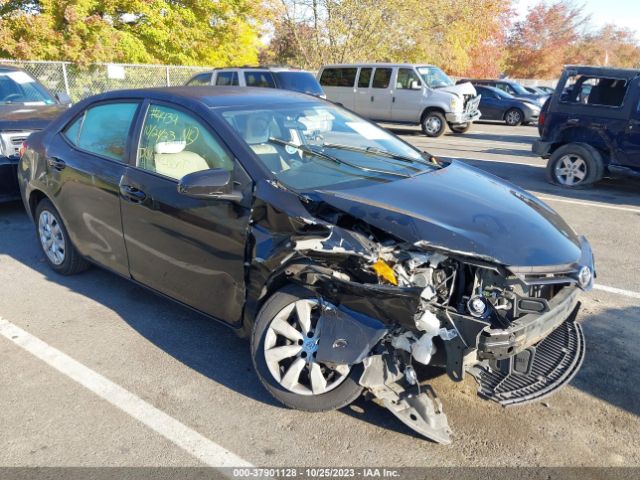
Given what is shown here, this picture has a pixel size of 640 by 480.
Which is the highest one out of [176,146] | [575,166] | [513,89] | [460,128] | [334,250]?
[176,146]

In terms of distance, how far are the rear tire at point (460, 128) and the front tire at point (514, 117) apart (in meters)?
3.33

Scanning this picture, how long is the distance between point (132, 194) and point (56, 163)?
1237mm

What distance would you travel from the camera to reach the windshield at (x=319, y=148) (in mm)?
3393

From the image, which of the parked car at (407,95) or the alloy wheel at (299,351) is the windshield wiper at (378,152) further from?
the parked car at (407,95)

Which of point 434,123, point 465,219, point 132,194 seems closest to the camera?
point 465,219

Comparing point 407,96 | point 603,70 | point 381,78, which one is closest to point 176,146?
point 603,70

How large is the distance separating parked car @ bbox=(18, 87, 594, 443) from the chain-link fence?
12.7 metres

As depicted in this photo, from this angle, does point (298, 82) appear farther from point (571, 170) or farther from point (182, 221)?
point (182, 221)

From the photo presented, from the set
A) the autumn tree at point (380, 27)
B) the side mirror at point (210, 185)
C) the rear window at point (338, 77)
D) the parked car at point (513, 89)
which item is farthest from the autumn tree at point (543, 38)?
the side mirror at point (210, 185)

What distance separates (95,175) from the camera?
4113 millimetres

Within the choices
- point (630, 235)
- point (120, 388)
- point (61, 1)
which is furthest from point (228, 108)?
point (61, 1)

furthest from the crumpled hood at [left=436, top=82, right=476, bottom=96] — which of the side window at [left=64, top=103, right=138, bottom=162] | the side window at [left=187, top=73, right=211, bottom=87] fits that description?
the side window at [left=64, top=103, right=138, bottom=162]

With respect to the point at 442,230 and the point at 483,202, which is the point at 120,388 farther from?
the point at 483,202

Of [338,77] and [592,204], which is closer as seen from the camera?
[592,204]
